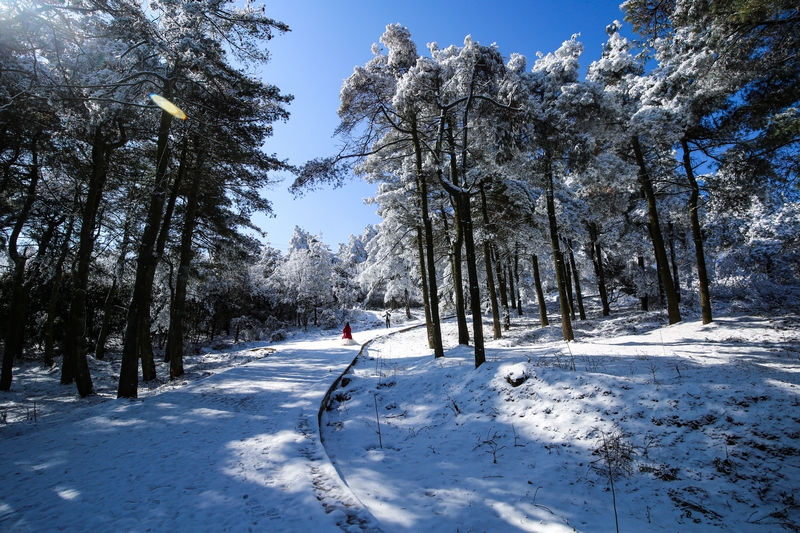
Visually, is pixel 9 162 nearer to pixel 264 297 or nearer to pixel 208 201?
pixel 208 201

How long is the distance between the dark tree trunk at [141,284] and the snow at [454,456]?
0.91 meters

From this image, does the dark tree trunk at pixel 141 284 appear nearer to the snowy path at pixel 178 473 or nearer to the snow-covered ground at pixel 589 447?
the snowy path at pixel 178 473

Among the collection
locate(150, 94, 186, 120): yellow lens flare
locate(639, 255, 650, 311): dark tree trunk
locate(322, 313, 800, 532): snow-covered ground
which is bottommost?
locate(322, 313, 800, 532): snow-covered ground

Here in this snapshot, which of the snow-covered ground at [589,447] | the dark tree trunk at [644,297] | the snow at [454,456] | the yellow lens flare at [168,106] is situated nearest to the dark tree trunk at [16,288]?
the yellow lens flare at [168,106]

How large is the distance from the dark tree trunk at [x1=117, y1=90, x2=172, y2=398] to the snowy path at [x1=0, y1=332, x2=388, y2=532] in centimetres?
114

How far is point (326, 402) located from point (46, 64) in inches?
383

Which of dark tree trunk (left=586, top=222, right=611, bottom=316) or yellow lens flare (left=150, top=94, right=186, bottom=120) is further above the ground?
yellow lens flare (left=150, top=94, right=186, bottom=120)

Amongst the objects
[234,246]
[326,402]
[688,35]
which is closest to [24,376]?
[234,246]

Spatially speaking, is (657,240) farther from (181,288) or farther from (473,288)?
(181,288)

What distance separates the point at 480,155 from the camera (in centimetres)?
1241

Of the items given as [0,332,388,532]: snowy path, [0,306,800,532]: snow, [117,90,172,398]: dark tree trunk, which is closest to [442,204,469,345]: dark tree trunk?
[0,306,800,532]: snow

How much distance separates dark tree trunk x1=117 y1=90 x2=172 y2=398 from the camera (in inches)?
336

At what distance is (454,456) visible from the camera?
17.5 feet

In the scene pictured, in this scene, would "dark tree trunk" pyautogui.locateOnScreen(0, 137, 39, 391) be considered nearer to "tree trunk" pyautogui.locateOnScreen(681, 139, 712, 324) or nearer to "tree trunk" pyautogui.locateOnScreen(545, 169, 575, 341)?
"tree trunk" pyautogui.locateOnScreen(545, 169, 575, 341)
